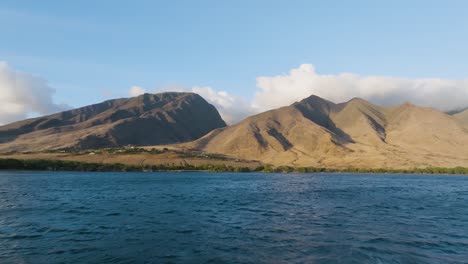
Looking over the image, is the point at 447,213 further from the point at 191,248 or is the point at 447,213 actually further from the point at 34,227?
the point at 34,227

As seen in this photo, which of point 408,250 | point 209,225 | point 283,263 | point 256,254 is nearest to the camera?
point 283,263

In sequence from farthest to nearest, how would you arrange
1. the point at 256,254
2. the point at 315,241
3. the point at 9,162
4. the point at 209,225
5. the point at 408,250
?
the point at 9,162 < the point at 209,225 < the point at 315,241 < the point at 408,250 < the point at 256,254

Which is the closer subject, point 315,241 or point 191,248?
point 191,248

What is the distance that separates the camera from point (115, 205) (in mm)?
65500

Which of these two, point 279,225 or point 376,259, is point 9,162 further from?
point 376,259

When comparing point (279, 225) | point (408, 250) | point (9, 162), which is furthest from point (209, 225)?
point (9, 162)

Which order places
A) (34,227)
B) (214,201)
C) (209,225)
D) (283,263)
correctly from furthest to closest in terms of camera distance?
(214,201), (209,225), (34,227), (283,263)

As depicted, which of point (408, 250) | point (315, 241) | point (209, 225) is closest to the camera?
point (408, 250)

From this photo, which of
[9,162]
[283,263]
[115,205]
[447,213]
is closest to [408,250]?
[283,263]

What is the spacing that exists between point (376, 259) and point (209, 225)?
21.2 meters

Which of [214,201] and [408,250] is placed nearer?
[408,250]

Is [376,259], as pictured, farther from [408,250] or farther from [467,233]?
[467,233]

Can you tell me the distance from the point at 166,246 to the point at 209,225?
12029mm

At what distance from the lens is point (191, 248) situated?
1366 inches
